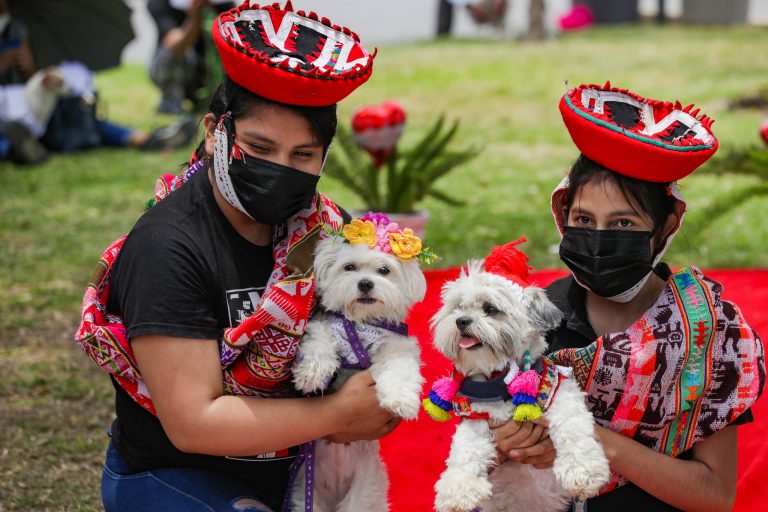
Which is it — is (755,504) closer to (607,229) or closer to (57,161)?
(607,229)

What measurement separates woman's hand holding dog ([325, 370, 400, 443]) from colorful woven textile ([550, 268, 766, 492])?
1.94 ft

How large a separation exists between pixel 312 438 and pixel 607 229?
109cm

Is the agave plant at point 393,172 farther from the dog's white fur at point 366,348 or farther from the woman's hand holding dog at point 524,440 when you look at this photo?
the woman's hand holding dog at point 524,440

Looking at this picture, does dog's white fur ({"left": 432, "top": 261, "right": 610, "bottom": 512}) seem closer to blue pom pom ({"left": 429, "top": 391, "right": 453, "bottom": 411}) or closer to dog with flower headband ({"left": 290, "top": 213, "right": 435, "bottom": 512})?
blue pom pom ({"left": 429, "top": 391, "right": 453, "bottom": 411})

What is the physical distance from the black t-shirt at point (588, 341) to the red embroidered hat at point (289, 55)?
1.00 metres

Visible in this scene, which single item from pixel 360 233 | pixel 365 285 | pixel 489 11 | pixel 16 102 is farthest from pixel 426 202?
pixel 489 11

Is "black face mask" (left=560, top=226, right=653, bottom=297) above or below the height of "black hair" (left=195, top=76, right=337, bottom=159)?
below

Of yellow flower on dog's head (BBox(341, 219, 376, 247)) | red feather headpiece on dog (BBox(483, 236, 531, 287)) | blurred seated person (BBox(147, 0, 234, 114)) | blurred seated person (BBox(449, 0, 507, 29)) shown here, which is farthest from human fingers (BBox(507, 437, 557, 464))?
blurred seated person (BBox(449, 0, 507, 29))

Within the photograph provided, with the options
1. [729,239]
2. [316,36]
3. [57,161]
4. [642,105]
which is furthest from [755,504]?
[57,161]

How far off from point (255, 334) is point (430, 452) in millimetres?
1665

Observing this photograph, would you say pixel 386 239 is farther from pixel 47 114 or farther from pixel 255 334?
pixel 47 114

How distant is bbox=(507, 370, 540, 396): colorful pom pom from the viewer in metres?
2.75

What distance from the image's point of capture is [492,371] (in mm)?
2838

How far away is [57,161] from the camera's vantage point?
1204cm
